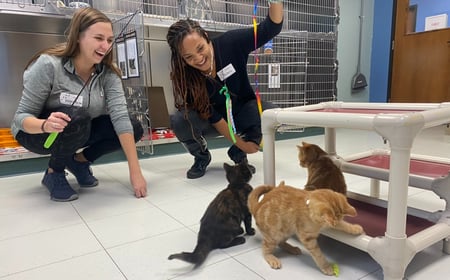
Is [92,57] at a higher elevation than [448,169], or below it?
higher

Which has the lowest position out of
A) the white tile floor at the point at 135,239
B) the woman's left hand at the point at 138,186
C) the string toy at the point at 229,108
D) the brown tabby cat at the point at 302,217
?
the white tile floor at the point at 135,239

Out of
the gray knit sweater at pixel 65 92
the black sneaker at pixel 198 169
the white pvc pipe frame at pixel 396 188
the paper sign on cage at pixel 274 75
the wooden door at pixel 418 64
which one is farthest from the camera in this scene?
the wooden door at pixel 418 64

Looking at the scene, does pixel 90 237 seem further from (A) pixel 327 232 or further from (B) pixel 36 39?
(B) pixel 36 39

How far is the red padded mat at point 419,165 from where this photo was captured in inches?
43.6

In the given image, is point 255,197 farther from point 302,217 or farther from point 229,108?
point 229,108

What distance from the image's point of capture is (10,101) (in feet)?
7.34

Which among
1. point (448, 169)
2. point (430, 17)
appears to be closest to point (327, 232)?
point (448, 169)

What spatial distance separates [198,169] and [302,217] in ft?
3.59

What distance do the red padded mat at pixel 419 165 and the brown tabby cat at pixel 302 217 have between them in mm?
475

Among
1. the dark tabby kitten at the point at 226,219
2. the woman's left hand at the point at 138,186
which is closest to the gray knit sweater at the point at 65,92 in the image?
the woman's left hand at the point at 138,186

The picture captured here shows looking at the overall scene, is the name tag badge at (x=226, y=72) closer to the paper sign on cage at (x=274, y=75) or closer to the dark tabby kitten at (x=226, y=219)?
the dark tabby kitten at (x=226, y=219)

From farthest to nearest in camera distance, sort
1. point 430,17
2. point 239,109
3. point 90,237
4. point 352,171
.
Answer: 1. point 430,17
2. point 239,109
3. point 352,171
4. point 90,237

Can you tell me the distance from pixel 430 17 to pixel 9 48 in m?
4.24

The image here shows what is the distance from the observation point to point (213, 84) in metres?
1.67
